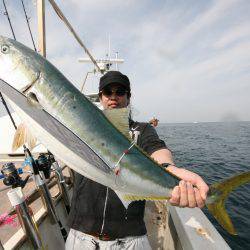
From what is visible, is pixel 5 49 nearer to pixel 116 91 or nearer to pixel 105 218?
pixel 116 91

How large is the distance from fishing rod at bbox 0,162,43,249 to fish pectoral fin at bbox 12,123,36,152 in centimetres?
136

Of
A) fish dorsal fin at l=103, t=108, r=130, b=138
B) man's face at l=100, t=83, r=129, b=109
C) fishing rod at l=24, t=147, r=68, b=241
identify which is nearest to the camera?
fish dorsal fin at l=103, t=108, r=130, b=138

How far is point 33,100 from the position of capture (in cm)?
181

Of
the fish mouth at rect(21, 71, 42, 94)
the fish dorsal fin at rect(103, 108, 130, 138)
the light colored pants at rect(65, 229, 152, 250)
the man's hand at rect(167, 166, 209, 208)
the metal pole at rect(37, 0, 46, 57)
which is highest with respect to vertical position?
the metal pole at rect(37, 0, 46, 57)

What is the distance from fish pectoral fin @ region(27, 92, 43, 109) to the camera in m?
1.79

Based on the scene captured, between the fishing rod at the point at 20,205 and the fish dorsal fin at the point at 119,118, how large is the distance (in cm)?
182

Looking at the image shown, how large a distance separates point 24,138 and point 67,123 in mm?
409

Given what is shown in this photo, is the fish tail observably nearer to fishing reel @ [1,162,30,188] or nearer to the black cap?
the black cap

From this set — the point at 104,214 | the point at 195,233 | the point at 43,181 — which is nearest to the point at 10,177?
the point at 43,181

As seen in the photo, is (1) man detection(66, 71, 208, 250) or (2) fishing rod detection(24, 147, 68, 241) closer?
(1) man detection(66, 71, 208, 250)

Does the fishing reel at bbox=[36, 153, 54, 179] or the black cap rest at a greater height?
the black cap

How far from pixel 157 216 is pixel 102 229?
3.71 meters

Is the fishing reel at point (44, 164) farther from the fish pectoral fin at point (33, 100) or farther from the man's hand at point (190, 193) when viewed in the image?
the man's hand at point (190, 193)

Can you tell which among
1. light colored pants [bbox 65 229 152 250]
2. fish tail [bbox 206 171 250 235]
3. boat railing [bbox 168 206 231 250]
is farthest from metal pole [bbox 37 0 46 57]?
boat railing [bbox 168 206 231 250]
